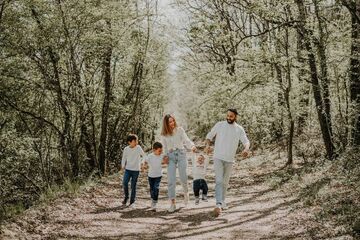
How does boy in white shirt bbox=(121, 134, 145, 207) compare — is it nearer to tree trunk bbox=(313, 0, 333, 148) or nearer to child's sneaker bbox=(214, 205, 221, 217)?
child's sneaker bbox=(214, 205, 221, 217)

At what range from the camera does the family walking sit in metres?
9.11

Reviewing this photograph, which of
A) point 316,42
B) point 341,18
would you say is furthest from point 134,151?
point 341,18

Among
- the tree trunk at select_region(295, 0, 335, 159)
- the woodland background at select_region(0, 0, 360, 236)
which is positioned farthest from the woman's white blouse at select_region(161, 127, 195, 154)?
the tree trunk at select_region(295, 0, 335, 159)

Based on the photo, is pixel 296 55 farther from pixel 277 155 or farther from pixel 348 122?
pixel 277 155

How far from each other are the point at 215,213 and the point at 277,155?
42.3 feet

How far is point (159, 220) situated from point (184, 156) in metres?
1.51

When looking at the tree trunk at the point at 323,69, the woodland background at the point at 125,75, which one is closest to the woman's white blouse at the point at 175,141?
the woodland background at the point at 125,75

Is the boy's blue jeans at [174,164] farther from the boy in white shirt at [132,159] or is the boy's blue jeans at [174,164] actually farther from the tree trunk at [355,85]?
the tree trunk at [355,85]

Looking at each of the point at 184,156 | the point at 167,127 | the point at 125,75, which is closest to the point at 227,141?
the point at 184,156

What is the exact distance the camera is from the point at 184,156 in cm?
987

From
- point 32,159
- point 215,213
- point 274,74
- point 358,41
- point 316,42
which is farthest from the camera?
point 32,159

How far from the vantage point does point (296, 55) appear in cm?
1494

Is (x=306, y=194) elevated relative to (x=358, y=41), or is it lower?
lower

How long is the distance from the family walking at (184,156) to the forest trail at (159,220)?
1.47 ft
